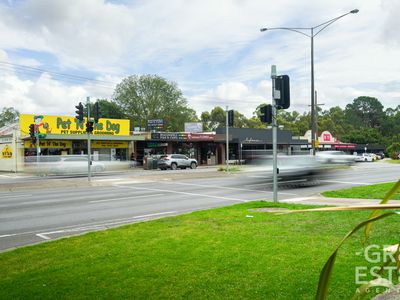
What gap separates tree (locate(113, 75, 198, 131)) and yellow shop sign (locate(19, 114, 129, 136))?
2325 centimetres

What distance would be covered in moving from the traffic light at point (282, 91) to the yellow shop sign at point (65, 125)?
27385 mm

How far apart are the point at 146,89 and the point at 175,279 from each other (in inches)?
2554

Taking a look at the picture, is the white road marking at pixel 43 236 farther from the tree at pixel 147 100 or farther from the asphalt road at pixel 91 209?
the tree at pixel 147 100

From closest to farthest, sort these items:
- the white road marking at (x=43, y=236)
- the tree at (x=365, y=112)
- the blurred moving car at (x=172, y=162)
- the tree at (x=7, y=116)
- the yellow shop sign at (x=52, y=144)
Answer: the white road marking at (x=43, y=236) → the yellow shop sign at (x=52, y=144) → the blurred moving car at (x=172, y=162) → the tree at (x=7, y=116) → the tree at (x=365, y=112)

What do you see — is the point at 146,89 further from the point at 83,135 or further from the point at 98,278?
the point at 98,278

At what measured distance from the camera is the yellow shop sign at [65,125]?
1439 inches

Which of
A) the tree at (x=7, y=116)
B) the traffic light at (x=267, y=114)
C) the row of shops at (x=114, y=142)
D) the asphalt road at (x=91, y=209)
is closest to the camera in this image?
the asphalt road at (x=91, y=209)

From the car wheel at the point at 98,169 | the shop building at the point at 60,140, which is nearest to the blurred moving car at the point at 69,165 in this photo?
the car wheel at the point at 98,169

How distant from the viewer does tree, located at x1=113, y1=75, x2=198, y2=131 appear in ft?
221

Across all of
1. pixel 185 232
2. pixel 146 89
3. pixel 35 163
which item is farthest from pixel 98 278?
pixel 146 89

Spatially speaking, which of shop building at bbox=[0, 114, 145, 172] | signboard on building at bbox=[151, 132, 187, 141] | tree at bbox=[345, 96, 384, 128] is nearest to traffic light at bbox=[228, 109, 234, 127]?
shop building at bbox=[0, 114, 145, 172]

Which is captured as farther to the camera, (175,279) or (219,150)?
(219,150)

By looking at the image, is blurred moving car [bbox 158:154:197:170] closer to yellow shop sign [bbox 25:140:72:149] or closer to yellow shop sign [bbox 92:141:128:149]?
yellow shop sign [bbox 92:141:128:149]

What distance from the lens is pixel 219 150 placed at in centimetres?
5056
